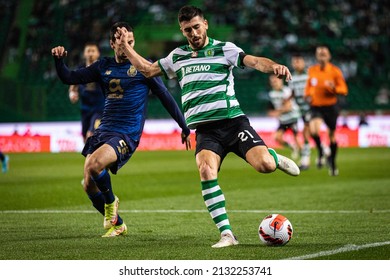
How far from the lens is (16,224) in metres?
9.88

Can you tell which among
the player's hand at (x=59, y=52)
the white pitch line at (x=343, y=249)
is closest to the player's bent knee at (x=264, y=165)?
the white pitch line at (x=343, y=249)

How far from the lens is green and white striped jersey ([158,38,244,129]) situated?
7.87 meters

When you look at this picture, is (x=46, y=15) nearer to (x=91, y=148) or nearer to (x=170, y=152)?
(x=170, y=152)

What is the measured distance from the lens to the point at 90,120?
15.1 m

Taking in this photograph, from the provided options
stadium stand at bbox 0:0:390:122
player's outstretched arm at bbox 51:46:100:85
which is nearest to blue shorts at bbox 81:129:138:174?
player's outstretched arm at bbox 51:46:100:85

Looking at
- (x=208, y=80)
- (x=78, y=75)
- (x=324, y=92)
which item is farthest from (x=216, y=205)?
(x=324, y=92)

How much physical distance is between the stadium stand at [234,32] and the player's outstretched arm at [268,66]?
23.1 metres

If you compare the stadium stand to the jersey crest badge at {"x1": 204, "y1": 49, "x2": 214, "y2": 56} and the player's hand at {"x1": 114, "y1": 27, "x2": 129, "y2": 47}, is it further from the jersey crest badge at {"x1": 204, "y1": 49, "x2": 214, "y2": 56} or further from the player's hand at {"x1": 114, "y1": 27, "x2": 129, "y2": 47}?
the jersey crest badge at {"x1": 204, "y1": 49, "x2": 214, "y2": 56}

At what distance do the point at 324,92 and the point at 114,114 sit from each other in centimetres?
1027

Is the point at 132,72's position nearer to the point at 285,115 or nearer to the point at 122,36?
the point at 122,36

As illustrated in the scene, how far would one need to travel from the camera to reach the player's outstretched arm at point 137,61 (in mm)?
8055

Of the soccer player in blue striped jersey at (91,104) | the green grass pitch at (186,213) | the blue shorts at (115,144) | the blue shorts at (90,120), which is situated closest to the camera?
the green grass pitch at (186,213)

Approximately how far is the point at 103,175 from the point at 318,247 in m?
2.36

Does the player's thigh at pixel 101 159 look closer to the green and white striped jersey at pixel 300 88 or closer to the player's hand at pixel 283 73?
the player's hand at pixel 283 73
